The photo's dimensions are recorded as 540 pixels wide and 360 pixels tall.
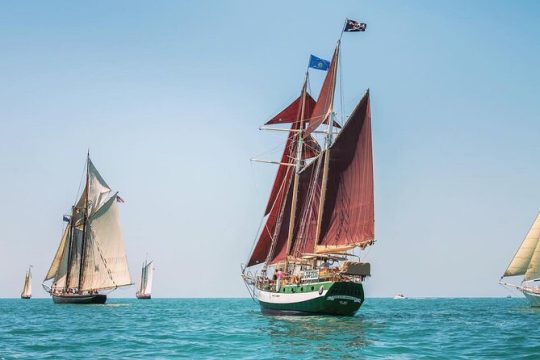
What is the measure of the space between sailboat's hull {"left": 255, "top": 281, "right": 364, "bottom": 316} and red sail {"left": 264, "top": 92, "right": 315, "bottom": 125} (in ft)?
79.4

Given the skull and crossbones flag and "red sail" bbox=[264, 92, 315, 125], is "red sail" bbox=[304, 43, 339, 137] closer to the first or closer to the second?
the skull and crossbones flag

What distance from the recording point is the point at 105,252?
10106 cm

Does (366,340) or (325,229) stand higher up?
(325,229)

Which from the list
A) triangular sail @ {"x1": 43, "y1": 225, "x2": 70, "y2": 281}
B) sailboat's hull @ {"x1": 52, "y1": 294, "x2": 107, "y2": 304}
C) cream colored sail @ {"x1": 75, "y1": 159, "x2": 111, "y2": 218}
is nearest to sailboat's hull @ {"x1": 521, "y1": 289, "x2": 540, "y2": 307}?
sailboat's hull @ {"x1": 52, "y1": 294, "x2": 107, "y2": 304}

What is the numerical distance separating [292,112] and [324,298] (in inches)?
1188

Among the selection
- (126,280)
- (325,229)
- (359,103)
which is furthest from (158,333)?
(126,280)

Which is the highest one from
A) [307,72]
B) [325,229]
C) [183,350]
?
[307,72]

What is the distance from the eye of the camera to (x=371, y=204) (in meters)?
61.9

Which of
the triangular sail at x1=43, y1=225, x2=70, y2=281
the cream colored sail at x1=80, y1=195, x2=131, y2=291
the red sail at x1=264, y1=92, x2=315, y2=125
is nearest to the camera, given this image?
the red sail at x1=264, y1=92, x2=315, y2=125

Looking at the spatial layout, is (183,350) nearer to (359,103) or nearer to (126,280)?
(359,103)

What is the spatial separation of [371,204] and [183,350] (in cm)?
2904

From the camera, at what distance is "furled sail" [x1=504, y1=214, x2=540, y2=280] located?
299 feet

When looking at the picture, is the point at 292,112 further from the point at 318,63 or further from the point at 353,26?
the point at 353,26

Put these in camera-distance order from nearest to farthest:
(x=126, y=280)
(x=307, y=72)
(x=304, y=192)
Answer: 1. (x=304, y=192)
2. (x=307, y=72)
3. (x=126, y=280)
